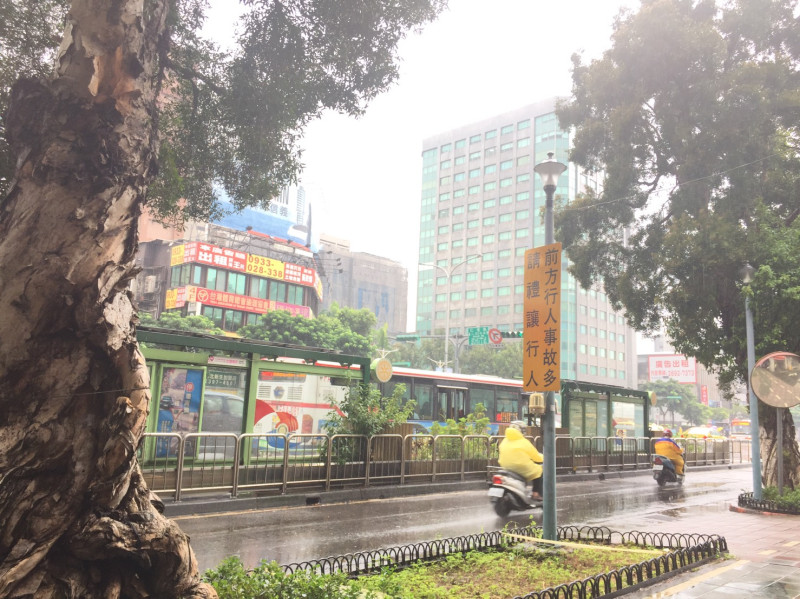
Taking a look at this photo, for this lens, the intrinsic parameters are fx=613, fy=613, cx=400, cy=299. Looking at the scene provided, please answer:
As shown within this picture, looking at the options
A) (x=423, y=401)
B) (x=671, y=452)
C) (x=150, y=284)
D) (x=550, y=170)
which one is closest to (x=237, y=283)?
(x=150, y=284)

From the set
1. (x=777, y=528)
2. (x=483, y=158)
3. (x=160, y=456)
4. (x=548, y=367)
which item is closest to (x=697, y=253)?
(x=777, y=528)

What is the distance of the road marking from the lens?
5496 millimetres

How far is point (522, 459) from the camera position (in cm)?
1154

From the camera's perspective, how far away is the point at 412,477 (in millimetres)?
14312

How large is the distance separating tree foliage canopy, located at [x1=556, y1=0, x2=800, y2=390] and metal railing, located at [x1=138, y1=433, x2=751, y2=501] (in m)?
5.56

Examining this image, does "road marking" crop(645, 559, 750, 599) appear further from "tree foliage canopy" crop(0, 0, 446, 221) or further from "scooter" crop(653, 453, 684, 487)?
"scooter" crop(653, 453, 684, 487)

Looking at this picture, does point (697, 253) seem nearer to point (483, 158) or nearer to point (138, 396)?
point (138, 396)

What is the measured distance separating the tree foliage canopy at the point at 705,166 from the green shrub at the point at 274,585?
10.4 meters

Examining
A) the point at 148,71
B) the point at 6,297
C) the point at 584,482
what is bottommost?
the point at 584,482

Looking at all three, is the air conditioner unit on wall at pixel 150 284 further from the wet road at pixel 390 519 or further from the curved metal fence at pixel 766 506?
the curved metal fence at pixel 766 506

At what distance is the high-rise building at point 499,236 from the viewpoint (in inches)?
3430

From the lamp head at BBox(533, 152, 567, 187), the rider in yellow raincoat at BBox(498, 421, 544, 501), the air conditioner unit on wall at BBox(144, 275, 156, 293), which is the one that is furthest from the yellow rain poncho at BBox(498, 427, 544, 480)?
the air conditioner unit on wall at BBox(144, 275, 156, 293)

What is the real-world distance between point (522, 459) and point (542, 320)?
16.6 feet

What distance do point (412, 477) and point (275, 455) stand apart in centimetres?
402
